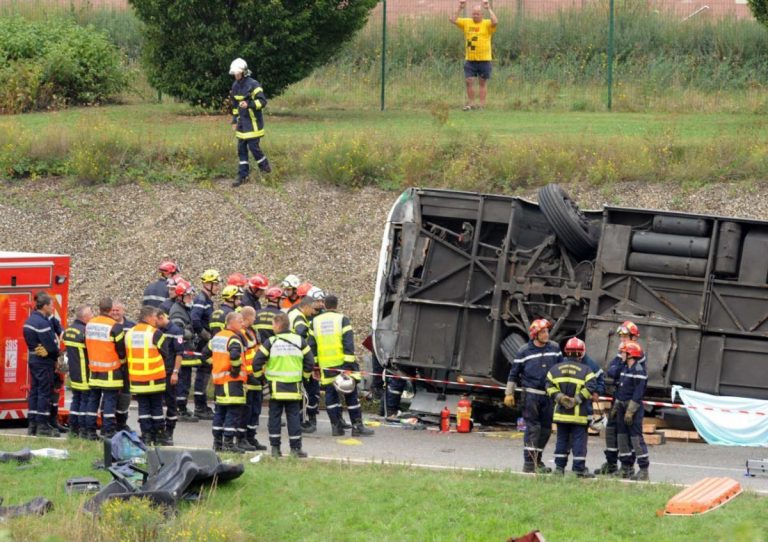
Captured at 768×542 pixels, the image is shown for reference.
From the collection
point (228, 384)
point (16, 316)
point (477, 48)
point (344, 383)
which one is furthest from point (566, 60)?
point (228, 384)

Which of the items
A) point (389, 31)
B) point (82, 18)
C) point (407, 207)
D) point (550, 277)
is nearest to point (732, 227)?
point (550, 277)

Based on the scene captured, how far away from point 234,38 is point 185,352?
34.6 feet

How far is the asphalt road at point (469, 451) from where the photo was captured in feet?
47.7

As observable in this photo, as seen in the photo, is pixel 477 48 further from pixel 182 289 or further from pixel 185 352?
pixel 185 352

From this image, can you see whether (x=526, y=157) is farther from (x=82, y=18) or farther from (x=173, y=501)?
(x=82, y=18)

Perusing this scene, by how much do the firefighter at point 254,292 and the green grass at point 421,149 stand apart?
6031 millimetres

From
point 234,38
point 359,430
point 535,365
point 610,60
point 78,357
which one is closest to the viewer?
point 535,365

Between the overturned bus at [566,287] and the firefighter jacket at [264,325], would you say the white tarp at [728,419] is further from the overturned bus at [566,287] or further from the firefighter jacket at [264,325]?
the firefighter jacket at [264,325]

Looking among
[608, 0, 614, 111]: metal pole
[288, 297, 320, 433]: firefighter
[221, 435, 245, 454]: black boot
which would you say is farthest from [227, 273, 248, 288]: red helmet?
[608, 0, 614, 111]: metal pole

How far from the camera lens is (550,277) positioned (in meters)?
17.1

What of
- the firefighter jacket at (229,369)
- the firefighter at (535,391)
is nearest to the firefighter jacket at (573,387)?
the firefighter at (535,391)

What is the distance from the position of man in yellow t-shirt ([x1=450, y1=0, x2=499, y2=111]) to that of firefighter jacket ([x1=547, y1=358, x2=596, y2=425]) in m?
14.7

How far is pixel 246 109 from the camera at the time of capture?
2292 cm

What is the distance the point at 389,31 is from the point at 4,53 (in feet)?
29.8
